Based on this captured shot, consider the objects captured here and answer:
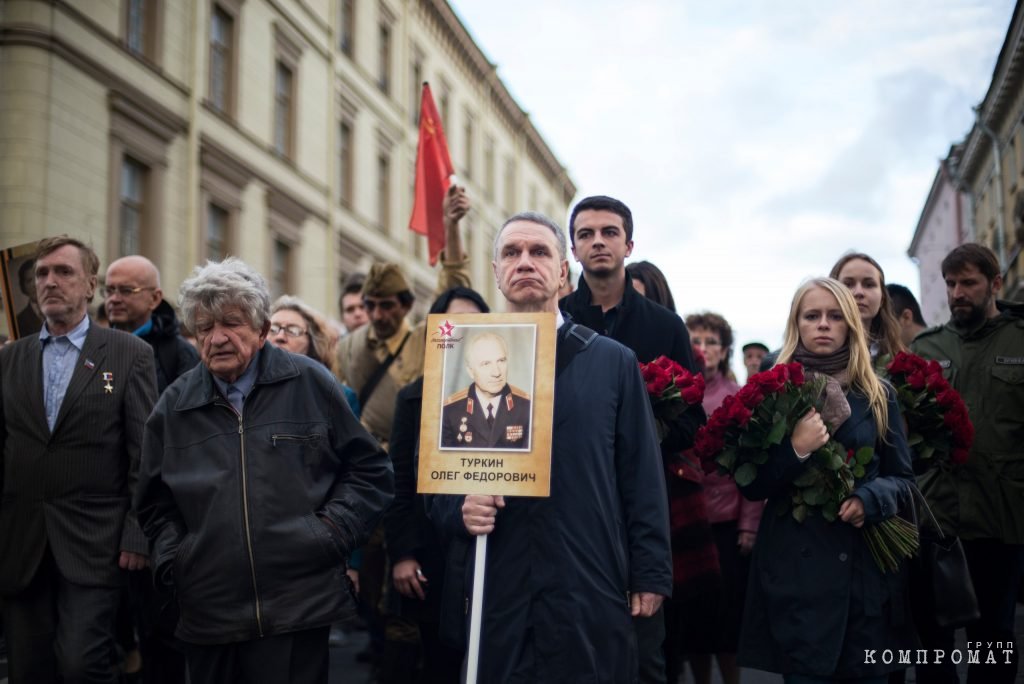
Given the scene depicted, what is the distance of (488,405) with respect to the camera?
3307 millimetres

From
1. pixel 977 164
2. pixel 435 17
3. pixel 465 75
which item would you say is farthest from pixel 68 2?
pixel 977 164

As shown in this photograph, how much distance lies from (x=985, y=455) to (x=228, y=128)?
17.4 meters

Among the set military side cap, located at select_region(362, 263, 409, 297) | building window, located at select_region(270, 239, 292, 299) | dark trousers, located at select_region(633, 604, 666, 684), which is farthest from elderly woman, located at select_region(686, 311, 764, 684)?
building window, located at select_region(270, 239, 292, 299)

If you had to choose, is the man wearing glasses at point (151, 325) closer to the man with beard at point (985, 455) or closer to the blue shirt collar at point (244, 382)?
the blue shirt collar at point (244, 382)

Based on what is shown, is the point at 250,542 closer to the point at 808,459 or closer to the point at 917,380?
the point at 808,459

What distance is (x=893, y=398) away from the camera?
4402 mm

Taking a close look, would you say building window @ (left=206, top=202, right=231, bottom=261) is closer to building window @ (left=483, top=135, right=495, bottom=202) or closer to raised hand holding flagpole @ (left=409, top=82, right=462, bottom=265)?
raised hand holding flagpole @ (left=409, top=82, right=462, bottom=265)

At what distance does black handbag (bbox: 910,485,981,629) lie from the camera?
4.43 meters

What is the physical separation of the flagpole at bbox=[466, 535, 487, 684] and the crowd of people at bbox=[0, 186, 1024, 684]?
72 mm

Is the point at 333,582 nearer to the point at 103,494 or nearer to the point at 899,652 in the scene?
the point at 103,494

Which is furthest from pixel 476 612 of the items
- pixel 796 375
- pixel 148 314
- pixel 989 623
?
pixel 148 314

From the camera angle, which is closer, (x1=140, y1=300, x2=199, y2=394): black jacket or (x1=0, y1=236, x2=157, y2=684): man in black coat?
(x1=0, y1=236, x2=157, y2=684): man in black coat

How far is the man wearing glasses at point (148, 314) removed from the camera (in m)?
5.60

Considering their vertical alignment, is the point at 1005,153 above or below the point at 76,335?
above
